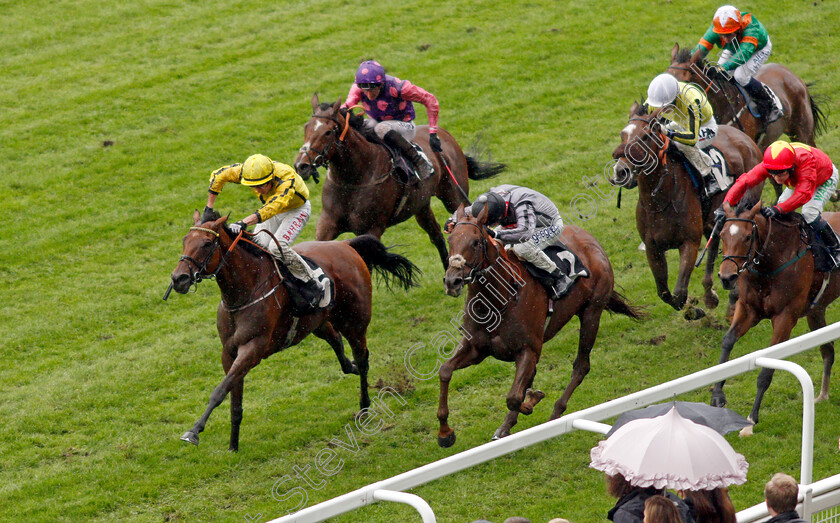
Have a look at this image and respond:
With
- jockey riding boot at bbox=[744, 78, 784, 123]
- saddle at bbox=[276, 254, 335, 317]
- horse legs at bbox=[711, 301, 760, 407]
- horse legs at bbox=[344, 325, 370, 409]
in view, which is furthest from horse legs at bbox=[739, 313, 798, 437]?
jockey riding boot at bbox=[744, 78, 784, 123]

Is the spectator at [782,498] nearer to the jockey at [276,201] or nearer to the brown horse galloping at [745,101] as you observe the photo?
the jockey at [276,201]

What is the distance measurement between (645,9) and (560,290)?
10439 mm

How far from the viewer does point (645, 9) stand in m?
16.4

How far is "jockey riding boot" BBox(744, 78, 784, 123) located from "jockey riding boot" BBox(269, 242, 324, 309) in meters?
5.72

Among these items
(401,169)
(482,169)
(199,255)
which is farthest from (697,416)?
(482,169)

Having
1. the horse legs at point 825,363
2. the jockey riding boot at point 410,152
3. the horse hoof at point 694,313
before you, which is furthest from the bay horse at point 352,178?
the horse legs at point 825,363

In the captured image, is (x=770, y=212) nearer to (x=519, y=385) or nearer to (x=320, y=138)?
(x=519, y=385)

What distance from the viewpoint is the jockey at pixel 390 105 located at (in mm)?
9258

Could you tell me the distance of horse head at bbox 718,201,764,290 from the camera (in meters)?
7.03

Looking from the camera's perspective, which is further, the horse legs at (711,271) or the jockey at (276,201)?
the horse legs at (711,271)

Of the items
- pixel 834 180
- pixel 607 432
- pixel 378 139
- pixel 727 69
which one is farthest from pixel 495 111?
pixel 607 432

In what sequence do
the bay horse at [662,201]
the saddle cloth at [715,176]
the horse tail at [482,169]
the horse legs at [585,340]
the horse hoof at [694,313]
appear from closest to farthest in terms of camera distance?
the horse legs at [585,340], the bay horse at [662,201], the saddle cloth at [715,176], the horse hoof at [694,313], the horse tail at [482,169]

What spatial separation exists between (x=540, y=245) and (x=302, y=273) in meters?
1.77

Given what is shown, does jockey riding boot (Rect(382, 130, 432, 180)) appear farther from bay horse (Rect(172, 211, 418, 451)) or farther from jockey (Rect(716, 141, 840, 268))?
jockey (Rect(716, 141, 840, 268))
